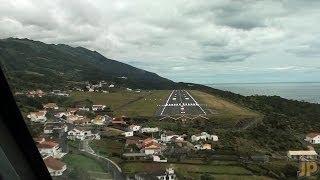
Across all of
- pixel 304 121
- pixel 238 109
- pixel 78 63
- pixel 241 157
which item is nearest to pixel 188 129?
pixel 241 157

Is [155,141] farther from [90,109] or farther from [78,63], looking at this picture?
[78,63]

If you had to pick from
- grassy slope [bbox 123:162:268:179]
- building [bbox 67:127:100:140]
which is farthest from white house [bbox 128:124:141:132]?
building [bbox 67:127:100:140]

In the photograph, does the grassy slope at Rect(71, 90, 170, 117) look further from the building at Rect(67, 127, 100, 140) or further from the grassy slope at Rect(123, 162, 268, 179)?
the building at Rect(67, 127, 100, 140)

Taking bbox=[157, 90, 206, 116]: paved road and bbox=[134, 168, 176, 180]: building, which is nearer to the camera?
bbox=[134, 168, 176, 180]: building

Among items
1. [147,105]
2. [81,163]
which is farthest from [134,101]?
[81,163]

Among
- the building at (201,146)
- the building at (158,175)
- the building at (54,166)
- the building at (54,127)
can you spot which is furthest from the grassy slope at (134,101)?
the building at (54,166)
